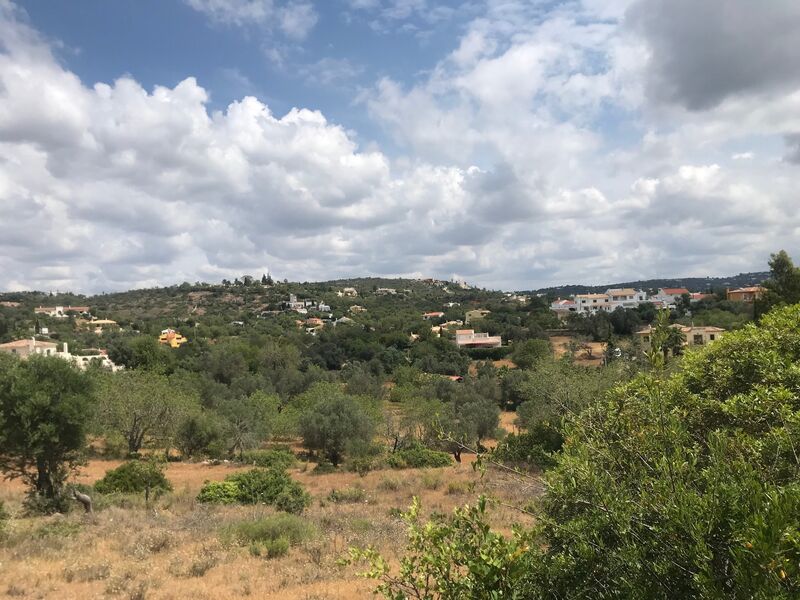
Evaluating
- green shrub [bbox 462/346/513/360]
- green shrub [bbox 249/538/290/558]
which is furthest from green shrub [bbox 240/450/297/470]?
green shrub [bbox 462/346/513/360]

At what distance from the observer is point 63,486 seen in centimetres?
1509

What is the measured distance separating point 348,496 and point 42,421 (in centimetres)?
940

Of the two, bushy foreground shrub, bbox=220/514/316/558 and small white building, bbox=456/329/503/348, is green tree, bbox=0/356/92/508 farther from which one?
small white building, bbox=456/329/503/348

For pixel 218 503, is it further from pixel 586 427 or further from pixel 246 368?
pixel 246 368

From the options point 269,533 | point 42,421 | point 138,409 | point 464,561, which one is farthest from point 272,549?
point 138,409

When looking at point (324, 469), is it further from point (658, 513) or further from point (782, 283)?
point (782, 283)

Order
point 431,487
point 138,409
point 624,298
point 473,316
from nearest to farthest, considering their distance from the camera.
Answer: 1. point 431,487
2. point 138,409
3. point 473,316
4. point 624,298

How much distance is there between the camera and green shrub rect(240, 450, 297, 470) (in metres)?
25.8

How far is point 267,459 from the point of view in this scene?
87.2ft

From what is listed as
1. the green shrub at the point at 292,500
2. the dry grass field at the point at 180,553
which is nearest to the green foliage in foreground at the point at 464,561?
the dry grass field at the point at 180,553

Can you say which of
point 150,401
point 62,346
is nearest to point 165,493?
point 150,401

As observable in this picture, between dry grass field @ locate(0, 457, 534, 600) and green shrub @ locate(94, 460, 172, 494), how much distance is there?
1.94 m

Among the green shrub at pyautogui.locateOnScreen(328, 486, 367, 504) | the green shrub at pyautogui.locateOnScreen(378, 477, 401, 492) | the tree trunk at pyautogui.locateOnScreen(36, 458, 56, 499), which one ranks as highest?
the tree trunk at pyautogui.locateOnScreen(36, 458, 56, 499)

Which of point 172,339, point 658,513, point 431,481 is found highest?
point 658,513
